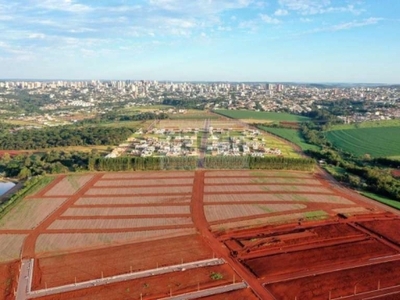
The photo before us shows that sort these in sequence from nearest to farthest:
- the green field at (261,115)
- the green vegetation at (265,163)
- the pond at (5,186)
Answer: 1. the pond at (5,186)
2. the green vegetation at (265,163)
3. the green field at (261,115)

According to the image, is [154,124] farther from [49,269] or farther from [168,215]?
[49,269]

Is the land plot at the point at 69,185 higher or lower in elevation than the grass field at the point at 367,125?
lower

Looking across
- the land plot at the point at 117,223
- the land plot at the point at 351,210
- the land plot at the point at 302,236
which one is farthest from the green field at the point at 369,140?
the land plot at the point at 117,223

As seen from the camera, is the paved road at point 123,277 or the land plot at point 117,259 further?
the land plot at point 117,259

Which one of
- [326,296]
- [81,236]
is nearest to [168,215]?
[81,236]

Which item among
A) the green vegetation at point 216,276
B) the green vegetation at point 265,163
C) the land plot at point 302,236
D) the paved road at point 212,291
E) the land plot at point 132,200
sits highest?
the green vegetation at point 265,163

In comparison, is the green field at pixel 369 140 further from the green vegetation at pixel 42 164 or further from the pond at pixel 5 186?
the pond at pixel 5 186

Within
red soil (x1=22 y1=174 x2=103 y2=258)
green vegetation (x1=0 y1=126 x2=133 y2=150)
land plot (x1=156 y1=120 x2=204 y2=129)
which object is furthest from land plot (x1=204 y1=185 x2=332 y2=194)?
land plot (x1=156 y1=120 x2=204 y2=129)
